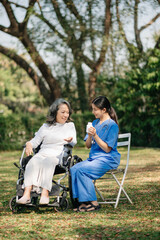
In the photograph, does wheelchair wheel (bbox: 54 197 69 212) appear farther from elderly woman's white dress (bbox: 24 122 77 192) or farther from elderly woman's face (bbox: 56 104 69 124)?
elderly woman's face (bbox: 56 104 69 124)

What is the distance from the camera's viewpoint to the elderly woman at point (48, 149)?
4.67 m

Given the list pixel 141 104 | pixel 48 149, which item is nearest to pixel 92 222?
pixel 48 149

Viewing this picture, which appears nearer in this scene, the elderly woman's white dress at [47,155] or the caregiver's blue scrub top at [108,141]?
the elderly woman's white dress at [47,155]

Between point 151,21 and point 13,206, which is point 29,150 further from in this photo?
point 151,21

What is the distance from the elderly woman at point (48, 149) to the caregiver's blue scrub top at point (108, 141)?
1.08ft

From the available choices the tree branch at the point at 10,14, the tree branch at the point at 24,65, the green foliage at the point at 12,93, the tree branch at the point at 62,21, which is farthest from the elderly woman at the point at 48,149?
the green foliage at the point at 12,93

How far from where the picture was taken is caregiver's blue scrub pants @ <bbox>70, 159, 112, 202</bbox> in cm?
470

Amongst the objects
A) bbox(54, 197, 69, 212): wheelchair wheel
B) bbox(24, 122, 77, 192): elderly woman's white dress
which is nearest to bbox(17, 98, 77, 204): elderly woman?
bbox(24, 122, 77, 192): elderly woman's white dress

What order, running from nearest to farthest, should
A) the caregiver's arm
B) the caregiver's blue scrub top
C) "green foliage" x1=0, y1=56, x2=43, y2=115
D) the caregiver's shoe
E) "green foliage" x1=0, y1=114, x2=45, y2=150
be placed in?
the caregiver's shoe
the caregiver's arm
the caregiver's blue scrub top
"green foliage" x1=0, y1=114, x2=45, y2=150
"green foliage" x1=0, y1=56, x2=43, y2=115

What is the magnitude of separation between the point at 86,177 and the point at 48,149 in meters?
0.73

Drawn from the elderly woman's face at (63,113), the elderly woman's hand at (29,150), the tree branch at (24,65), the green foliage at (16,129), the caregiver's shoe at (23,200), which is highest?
the tree branch at (24,65)

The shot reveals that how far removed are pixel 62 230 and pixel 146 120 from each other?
13.5m

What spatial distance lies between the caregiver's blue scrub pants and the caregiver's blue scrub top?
11 centimetres

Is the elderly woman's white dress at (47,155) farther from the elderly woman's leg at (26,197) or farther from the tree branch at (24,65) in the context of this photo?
the tree branch at (24,65)
